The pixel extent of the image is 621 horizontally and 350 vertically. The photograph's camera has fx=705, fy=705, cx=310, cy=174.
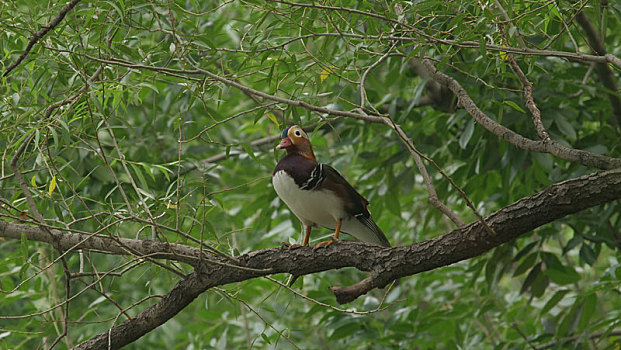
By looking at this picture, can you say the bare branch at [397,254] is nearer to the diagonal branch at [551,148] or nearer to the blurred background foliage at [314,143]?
the diagonal branch at [551,148]

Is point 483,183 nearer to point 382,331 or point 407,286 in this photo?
point 382,331

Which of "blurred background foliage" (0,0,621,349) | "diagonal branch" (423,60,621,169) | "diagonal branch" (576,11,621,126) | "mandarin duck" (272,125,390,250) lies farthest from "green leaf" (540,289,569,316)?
"diagonal branch" (423,60,621,169)

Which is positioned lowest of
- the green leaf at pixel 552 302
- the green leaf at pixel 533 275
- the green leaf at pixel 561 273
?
the green leaf at pixel 552 302

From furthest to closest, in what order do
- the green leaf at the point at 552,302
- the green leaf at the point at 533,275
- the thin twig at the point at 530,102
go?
the green leaf at the point at 533,275
the green leaf at the point at 552,302
the thin twig at the point at 530,102

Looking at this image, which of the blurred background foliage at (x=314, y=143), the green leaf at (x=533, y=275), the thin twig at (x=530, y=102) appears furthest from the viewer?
the green leaf at (x=533, y=275)

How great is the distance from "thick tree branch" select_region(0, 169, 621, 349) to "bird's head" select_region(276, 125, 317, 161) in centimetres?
51

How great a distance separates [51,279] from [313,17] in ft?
7.18

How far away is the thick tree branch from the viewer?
2.12 m

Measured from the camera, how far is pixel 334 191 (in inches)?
118

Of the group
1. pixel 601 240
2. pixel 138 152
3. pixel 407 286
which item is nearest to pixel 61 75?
pixel 138 152

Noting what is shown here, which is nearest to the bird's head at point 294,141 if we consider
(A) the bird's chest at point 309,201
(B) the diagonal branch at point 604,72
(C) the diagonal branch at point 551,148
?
(A) the bird's chest at point 309,201

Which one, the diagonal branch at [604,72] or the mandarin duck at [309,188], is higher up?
the diagonal branch at [604,72]

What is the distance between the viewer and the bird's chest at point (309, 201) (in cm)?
292

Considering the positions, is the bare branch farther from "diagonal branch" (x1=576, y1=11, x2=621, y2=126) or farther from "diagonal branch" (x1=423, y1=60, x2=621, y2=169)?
"diagonal branch" (x1=576, y1=11, x2=621, y2=126)
